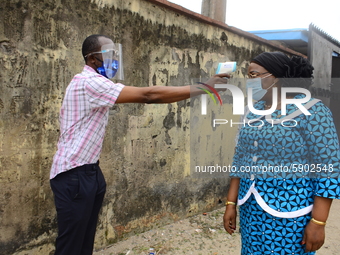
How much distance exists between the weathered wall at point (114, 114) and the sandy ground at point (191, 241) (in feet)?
0.41

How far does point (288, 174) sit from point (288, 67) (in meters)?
0.58

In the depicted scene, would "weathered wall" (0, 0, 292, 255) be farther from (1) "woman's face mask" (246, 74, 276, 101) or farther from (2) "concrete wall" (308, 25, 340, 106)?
(2) "concrete wall" (308, 25, 340, 106)

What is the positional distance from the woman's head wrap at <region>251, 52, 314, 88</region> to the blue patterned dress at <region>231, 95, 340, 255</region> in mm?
128

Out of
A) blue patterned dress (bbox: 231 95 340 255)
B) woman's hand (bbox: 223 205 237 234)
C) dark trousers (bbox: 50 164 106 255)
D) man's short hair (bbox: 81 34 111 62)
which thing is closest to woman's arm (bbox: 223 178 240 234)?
woman's hand (bbox: 223 205 237 234)

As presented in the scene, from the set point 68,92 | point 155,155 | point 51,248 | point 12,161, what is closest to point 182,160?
point 155,155

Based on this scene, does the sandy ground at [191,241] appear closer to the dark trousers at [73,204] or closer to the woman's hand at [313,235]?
the dark trousers at [73,204]

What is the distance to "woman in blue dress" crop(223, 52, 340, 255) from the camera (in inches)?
56.8

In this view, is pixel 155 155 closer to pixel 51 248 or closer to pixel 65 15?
pixel 51 248

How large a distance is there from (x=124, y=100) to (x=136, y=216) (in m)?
2.00

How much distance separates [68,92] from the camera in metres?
1.75

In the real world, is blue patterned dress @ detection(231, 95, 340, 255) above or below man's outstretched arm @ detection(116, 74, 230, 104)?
below

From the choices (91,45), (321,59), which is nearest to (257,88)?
(91,45)

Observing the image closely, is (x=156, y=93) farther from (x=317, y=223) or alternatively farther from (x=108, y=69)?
(x=317, y=223)

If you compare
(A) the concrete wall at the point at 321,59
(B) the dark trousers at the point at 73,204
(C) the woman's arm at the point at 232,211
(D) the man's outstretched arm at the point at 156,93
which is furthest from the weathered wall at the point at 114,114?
(A) the concrete wall at the point at 321,59
